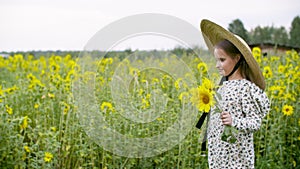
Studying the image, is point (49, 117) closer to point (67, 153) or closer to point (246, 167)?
point (67, 153)

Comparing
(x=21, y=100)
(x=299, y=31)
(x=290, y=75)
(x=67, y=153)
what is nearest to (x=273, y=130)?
(x=290, y=75)

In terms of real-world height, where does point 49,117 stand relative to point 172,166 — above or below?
above

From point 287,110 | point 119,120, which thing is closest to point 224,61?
point 119,120

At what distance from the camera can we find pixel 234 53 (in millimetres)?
2209

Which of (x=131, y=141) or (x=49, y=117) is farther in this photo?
(x=49, y=117)

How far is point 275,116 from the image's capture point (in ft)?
11.2

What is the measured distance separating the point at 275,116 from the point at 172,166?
872 millimetres

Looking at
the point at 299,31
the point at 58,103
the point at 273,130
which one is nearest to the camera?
the point at 273,130

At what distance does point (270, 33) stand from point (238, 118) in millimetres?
10617

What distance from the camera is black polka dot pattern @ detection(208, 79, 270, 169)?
214cm

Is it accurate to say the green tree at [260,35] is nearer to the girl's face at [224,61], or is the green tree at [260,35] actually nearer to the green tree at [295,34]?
the green tree at [295,34]

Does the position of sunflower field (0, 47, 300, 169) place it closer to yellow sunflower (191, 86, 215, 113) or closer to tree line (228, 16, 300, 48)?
yellow sunflower (191, 86, 215, 113)

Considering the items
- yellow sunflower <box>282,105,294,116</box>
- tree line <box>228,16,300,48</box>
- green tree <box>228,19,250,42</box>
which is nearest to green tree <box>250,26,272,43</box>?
tree line <box>228,16,300,48</box>

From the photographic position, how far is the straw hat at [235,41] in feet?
7.13
